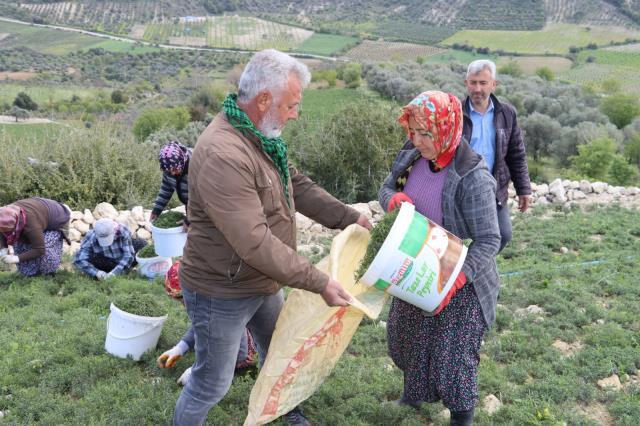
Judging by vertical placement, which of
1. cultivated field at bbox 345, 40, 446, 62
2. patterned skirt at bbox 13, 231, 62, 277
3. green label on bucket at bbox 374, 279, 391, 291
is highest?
green label on bucket at bbox 374, 279, 391, 291

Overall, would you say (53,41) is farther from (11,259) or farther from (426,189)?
(426,189)

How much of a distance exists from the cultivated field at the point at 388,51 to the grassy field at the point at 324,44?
186cm

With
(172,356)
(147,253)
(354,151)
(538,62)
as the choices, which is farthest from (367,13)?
(172,356)

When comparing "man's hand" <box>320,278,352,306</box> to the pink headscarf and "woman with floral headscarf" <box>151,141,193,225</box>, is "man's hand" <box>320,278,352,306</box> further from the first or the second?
the pink headscarf

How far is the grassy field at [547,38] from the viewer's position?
49.0 m

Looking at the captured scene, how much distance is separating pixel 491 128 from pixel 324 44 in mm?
56688

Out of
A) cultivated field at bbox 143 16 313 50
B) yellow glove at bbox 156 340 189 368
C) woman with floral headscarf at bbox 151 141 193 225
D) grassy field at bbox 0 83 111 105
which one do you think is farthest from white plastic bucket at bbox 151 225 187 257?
cultivated field at bbox 143 16 313 50

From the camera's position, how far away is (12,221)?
492 centimetres

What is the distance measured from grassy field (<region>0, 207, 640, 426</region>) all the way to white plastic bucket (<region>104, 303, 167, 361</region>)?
7 centimetres

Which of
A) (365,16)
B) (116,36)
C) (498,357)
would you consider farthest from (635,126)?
(116,36)

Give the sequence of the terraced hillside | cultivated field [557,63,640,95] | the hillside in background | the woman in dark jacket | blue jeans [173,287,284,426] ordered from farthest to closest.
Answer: the hillside in background → the terraced hillside → cultivated field [557,63,640,95] → the woman in dark jacket → blue jeans [173,287,284,426]

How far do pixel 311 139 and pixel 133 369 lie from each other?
7283 mm

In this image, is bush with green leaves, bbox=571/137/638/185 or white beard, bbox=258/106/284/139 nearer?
white beard, bbox=258/106/284/139

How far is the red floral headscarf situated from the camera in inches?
96.0
